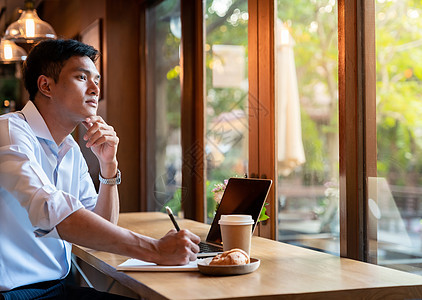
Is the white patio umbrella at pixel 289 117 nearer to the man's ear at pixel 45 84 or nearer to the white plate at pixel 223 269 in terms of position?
the man's ear at pixel 45 84

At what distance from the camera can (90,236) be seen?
5.06ft

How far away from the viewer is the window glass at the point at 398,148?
2006mm

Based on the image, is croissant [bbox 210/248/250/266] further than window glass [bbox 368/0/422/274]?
No

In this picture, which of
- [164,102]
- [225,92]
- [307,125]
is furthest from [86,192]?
[307,125]

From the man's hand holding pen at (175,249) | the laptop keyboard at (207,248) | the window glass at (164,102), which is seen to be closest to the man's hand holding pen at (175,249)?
the man's hand holding pen at (175,249)

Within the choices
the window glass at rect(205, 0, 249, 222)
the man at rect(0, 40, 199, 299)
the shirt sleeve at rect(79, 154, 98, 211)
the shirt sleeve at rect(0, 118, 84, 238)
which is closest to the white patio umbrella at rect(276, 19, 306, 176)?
the window glass at rect(205, 0, 249, 222)

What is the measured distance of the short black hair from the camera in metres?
2.07

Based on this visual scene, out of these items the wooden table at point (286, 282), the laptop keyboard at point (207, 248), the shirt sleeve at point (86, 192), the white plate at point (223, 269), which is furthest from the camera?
the shirt sleeve at point (86, 192)

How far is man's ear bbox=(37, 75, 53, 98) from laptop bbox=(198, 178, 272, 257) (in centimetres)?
78

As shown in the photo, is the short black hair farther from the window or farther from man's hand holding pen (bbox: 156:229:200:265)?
the window

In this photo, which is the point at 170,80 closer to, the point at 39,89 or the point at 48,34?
the point at 48,34

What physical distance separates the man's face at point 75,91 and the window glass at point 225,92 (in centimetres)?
105

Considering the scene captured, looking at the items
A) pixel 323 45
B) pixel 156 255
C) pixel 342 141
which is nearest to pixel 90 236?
pixel 156 255

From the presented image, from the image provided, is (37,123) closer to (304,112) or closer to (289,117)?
(289,117)
